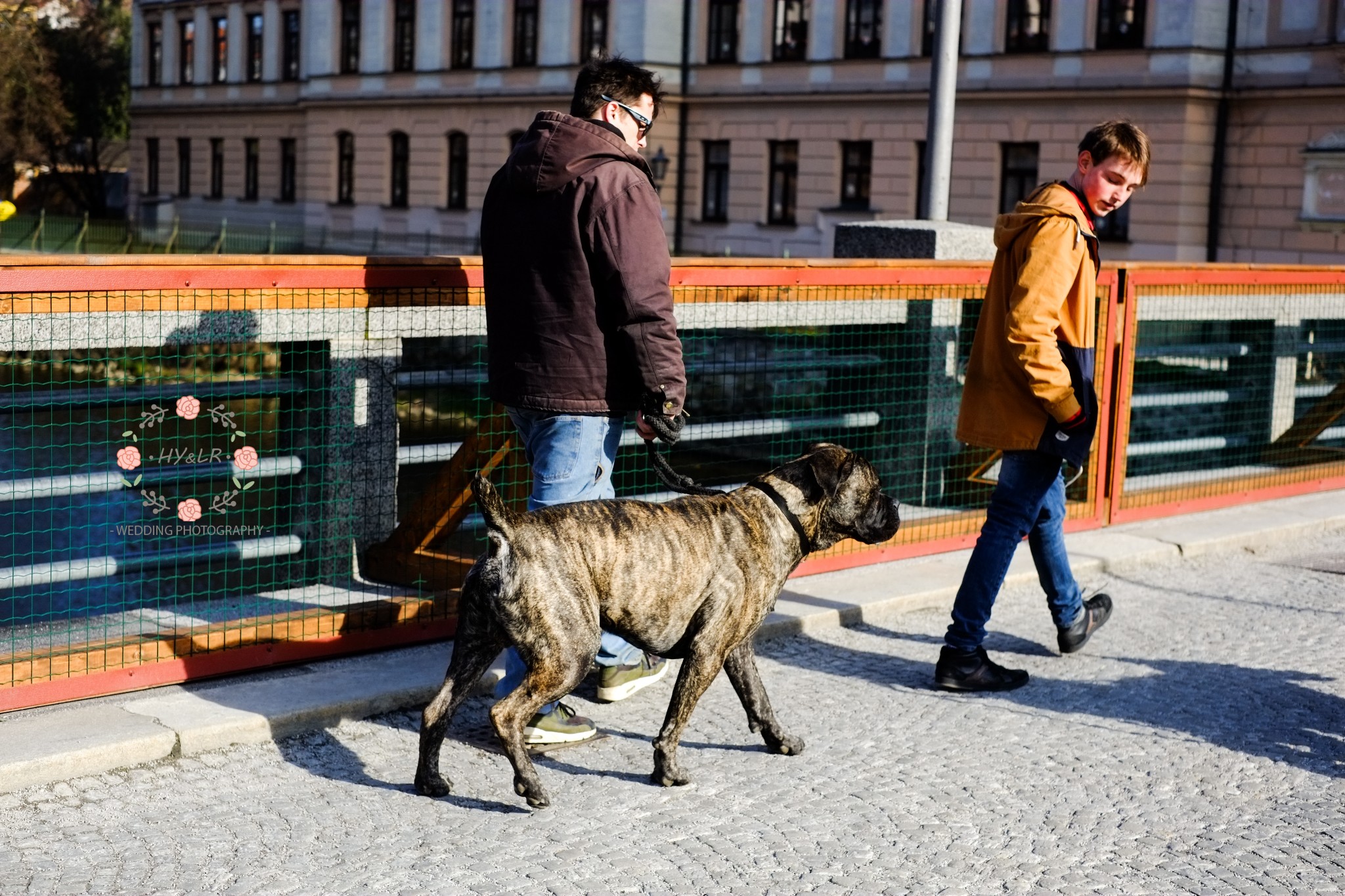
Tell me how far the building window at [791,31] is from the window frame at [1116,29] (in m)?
7.77

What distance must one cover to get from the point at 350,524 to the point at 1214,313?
5587 mm

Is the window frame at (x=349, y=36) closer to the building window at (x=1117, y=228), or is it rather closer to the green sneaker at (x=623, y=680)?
the building window at (x=1117, y=228)

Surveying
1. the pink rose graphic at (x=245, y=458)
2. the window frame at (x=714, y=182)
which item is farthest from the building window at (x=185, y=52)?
the pink rose graphic at (x=245, y=458)

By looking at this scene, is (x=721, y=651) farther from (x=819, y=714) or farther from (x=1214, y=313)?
(x=1214, y=313)

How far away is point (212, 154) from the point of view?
57.5 meters

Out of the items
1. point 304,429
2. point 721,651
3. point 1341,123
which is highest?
point 1341,123

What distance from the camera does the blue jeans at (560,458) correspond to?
544 centimetres

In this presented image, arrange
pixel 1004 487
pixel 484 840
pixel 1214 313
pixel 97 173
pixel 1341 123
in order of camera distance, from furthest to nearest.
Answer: pixel 97 173 → pixel 1341 123 → pixel 1214 313 → pixel 1004 487 → pixel 484 840

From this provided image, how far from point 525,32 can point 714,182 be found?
23.8ft

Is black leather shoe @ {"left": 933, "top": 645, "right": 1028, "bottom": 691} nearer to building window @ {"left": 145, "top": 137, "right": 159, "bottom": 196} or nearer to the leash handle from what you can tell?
the leash handle

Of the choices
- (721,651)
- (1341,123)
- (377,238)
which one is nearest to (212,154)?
(377,238)

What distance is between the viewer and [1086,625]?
22.8ft

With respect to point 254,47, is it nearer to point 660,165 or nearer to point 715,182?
point 715,182

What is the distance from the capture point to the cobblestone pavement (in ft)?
14.5
